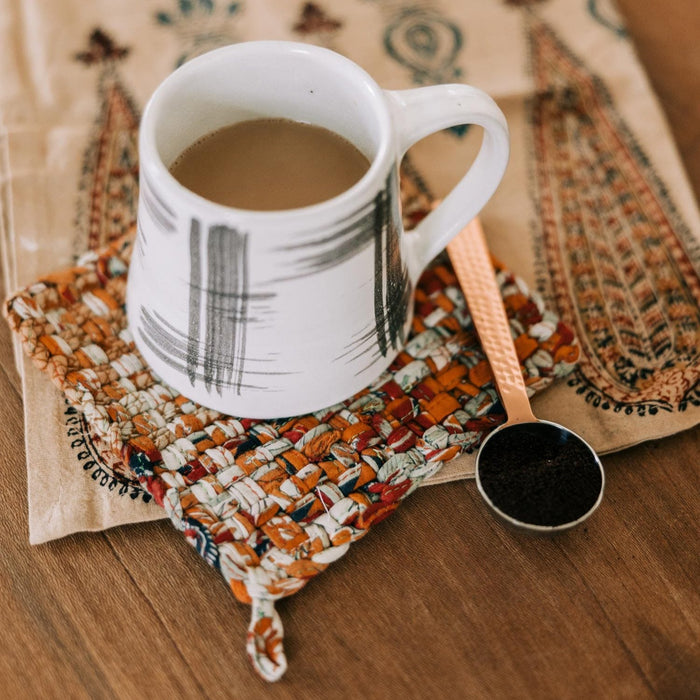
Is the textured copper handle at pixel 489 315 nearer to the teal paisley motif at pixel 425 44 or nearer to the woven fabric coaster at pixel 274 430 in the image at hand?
the woven fabric coaster at pixel 274 430

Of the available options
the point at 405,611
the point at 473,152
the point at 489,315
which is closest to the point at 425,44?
the point at 473,152

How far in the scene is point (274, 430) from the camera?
16.7 inches

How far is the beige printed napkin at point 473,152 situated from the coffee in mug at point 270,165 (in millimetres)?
140

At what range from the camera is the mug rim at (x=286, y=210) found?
0.33 meters

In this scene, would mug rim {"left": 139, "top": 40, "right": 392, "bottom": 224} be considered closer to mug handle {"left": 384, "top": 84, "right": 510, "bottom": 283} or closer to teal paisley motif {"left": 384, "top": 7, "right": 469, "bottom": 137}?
mug handle {"left": 384, "top": 84, "right": 510, "bottom": 283}

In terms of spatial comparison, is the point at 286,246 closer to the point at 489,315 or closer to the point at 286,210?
the point at 286,210

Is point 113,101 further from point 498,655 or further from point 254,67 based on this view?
point 498,655

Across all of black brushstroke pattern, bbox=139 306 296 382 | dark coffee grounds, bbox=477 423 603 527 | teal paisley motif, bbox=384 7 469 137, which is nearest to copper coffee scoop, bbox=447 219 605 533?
dark coffee grounds, bbox=477 423 603 527

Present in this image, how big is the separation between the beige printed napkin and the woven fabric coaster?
0.08ft

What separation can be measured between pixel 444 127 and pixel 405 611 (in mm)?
231

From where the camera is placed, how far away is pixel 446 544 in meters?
0.41

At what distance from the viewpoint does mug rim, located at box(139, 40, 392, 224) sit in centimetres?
33

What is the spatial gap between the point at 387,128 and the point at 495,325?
0.47 ft

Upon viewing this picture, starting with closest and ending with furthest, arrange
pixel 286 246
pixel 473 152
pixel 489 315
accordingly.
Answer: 1. pixel 286 246
2. pixel 489 315
3. pixel 473 152
